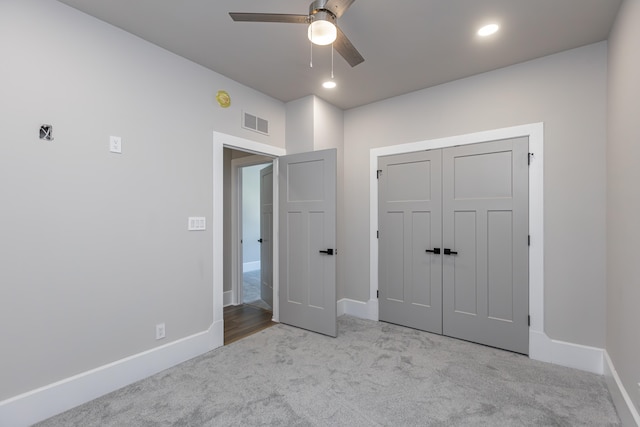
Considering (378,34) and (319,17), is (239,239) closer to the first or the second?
(378,34)

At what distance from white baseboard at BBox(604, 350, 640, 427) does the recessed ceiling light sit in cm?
266

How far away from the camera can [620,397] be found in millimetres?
1946

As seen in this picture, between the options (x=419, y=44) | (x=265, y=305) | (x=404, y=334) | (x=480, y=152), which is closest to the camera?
(x=419, y=44)

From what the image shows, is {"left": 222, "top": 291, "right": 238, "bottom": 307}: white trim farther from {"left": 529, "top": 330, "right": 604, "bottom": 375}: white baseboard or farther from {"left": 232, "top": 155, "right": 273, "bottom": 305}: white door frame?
{"left": 529, "top": 330, "right": 604, "bottom": 375}: white baseboard

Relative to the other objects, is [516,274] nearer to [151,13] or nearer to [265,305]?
[265,305]

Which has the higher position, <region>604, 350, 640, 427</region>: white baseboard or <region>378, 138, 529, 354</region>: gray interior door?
<region>378, 138, 529, 354</region>: gray interior door

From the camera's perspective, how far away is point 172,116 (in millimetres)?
2699

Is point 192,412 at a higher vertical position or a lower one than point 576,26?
lower

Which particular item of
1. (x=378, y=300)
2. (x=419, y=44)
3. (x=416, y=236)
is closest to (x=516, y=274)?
(x=416, y=236)

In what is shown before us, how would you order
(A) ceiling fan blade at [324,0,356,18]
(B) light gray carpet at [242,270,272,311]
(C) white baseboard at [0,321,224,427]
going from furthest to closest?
(B) light gray carpet at [242,270,272,311] → (C) white baseboard at [0,321,224,427] → (A) ceiling fan blade at [324,0,356,18]

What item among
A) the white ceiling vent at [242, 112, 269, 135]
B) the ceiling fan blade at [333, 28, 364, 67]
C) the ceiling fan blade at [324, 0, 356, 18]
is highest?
the ceiling fan blade at [324, 0, 356, 18]

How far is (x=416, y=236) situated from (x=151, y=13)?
3200 millimetres

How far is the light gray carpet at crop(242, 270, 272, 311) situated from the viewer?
→ 15.3ft

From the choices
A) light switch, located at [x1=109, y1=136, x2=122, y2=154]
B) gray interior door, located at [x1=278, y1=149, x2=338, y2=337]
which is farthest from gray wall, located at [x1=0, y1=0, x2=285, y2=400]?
gray interior door, located at [x1=278, y1=149, x2=338, y2=337]
